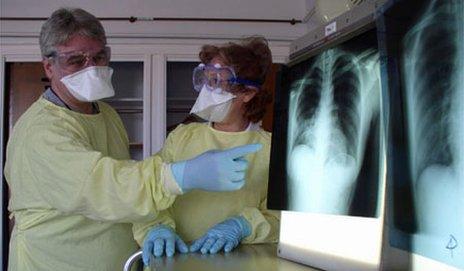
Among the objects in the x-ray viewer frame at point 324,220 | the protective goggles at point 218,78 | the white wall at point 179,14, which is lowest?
the x-ray viewer frame at point 324,220

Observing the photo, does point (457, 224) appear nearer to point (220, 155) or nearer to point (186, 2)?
point (220, 155)

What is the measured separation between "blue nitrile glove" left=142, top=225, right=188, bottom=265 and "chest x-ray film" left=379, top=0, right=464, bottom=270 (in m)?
0.54

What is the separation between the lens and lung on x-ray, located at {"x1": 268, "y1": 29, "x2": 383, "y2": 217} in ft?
2.18

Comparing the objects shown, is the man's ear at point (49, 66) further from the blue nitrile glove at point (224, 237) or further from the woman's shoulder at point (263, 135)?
the blue nitrile glove at point (224, 237)

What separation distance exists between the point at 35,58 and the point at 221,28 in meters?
1.27

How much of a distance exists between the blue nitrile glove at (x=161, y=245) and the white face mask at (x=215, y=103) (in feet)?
1.47

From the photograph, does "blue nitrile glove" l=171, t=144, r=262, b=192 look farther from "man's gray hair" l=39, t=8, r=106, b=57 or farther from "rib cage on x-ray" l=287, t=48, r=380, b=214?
"man's gray hair" l=39, t=8, r=106, b=57

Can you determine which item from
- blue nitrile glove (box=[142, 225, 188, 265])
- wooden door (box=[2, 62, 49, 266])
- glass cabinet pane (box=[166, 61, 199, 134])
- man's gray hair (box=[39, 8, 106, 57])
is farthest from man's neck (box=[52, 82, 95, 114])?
wooden door (box=[2, 62, 49, 266])

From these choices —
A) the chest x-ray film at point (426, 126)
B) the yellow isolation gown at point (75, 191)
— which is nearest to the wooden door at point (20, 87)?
the yellow isolation gown at point (75, 191)

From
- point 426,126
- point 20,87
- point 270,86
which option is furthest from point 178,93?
point 426,126

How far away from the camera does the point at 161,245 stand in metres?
1.00

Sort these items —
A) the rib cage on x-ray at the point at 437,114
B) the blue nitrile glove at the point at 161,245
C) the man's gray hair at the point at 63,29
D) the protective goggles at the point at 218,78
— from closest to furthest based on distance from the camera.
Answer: the rib cage on x-ray at the point at 437,114 < the blue nitrile glove at the point at 161,245 < the protective goggles at the point at 218,78 < the man's gray hair at the point at 63,29

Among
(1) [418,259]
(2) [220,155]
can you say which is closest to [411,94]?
(1) [418,259]

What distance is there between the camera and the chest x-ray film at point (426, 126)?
469 mm
